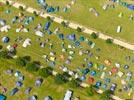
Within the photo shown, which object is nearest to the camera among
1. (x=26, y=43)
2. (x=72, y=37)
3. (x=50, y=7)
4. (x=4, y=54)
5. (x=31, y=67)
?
(x=31, y=67)

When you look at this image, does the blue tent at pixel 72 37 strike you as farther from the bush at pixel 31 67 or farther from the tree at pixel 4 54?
the tree at pixel 4 54

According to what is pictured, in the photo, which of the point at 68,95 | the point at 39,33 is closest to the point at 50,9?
the point at 39,33

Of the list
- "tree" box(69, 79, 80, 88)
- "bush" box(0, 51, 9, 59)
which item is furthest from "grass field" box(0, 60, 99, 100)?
"bush" box(0, 51, 9, 59)

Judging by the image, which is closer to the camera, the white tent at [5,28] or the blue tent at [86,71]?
the blue tent at [86,71]

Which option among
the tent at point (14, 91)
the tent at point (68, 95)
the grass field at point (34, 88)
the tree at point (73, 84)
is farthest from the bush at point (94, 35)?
the tent at point (14, 91)

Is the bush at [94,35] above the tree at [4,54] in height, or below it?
above

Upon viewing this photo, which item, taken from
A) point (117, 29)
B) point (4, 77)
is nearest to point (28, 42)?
point (4, 77)

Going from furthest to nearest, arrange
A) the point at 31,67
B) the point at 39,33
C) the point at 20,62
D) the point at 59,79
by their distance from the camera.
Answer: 1. the point at 39,33
2. the point at 20,62
3. the point at 31,67
4. the point at 59,79

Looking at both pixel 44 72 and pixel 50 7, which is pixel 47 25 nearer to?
pixel 50 7

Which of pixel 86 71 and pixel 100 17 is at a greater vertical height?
pixel 100 17
